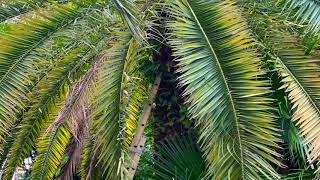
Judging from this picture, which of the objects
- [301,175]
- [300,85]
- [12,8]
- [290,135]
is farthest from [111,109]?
[12,8]

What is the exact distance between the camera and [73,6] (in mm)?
4348

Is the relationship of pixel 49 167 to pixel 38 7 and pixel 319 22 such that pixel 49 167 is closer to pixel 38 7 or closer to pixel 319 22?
pixel 38 7

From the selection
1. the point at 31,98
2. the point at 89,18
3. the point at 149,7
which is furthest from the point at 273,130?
the point at 31,98

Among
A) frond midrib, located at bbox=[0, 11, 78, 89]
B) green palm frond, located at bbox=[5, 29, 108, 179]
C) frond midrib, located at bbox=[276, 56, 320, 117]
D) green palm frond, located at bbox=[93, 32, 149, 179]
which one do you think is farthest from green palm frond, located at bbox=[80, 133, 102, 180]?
frond midrib, located at bbox=[276, 56, 320, 117]

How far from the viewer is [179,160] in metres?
4.59

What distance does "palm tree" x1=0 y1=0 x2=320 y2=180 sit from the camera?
325cm

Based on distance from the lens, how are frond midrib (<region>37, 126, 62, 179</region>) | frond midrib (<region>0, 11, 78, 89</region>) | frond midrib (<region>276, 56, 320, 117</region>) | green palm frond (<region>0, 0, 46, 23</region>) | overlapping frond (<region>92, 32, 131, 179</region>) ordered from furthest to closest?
green palm frond (<region>0, 0, 46, 23</region>)
frond midrib (<region>37, 126, 62, 179</region>)
frond midrib (<region>0, 11, 78, 89</region>)
overlapping frond (<region>92, 32, 131, 179</region>)
frond midrib (<region>276, 56, 320, 117</region>)

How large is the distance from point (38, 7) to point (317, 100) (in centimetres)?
239

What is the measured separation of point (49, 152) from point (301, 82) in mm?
2007

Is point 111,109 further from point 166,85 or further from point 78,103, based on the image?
point 166,85

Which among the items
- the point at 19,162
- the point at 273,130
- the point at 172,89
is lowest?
the point at 19,162

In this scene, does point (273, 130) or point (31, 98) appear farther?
point (31, 98)

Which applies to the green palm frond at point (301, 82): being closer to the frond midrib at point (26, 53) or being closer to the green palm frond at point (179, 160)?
the green palm frond at point (179, 160)

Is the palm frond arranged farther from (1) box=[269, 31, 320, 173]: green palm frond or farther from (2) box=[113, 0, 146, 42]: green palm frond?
(1) box=[269, 31, 320, 173]: green palm frond
